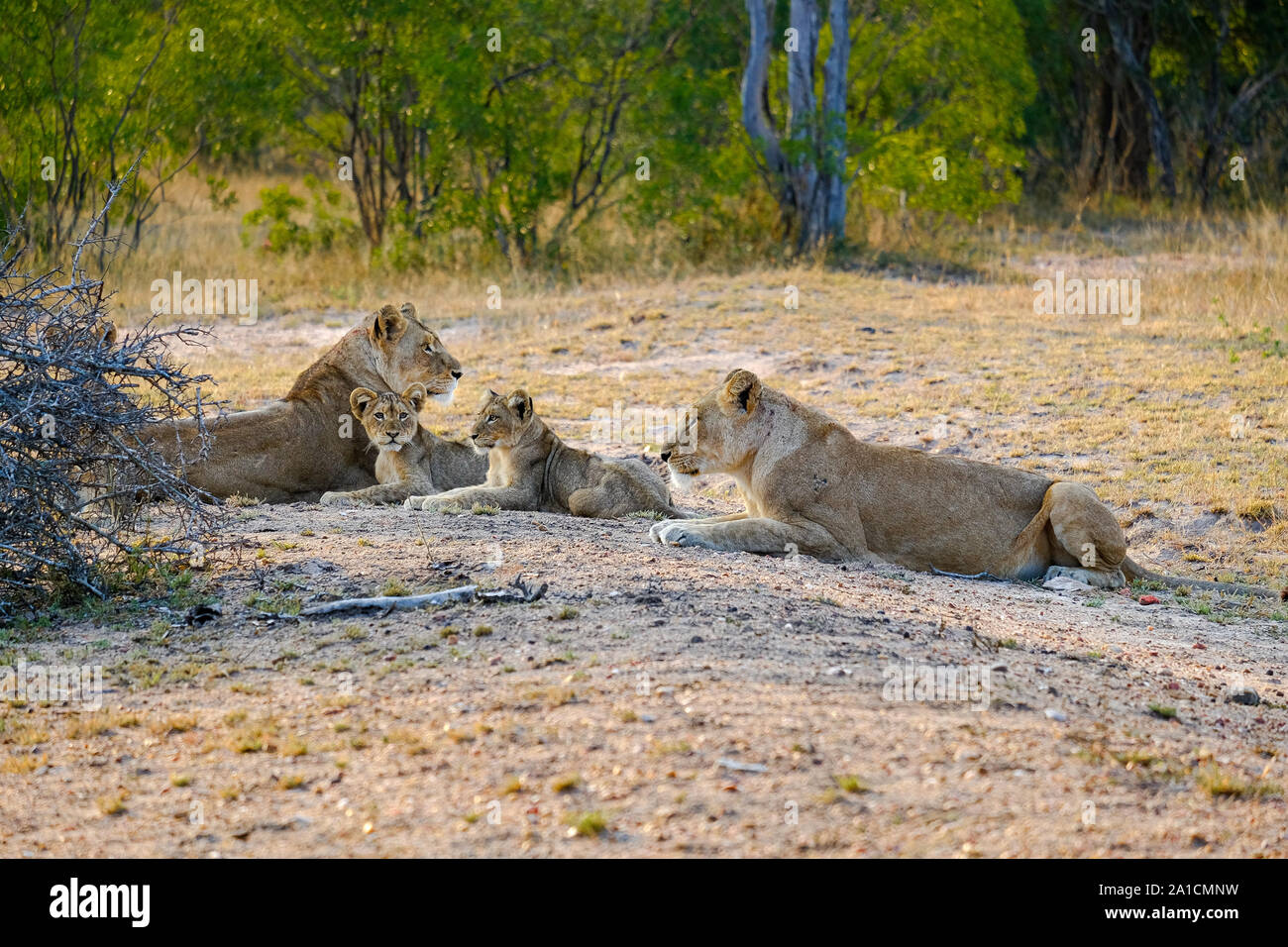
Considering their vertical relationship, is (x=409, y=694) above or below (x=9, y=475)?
below

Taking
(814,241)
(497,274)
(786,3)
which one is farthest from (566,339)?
(786,3)

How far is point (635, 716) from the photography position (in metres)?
4.92

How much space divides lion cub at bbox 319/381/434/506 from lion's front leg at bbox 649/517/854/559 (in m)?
1.97

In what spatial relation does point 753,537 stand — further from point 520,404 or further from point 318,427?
point 318,427

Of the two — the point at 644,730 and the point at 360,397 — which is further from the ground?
the point at 360,397

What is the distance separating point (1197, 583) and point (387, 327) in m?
5.37

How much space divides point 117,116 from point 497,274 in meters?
5.05

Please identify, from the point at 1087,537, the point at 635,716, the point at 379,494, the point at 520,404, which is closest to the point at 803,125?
the point at 520,404

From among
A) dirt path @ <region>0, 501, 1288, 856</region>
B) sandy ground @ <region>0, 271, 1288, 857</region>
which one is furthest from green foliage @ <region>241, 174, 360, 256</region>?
dirt path @ <region>0, 501, 1288, 856</region>

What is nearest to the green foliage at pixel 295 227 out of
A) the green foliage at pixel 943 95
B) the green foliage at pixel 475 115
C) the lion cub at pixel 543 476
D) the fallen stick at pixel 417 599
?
the green foliage at pixel 475 115

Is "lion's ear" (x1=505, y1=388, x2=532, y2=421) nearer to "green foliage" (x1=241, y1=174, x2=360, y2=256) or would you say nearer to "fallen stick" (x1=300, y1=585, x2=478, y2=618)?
"fallen stick" (x1=300, y1=585, x2=478, y2=618)

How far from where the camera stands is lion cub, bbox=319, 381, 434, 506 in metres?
9.02

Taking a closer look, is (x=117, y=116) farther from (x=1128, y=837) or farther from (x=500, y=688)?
(x=1128, y=837)

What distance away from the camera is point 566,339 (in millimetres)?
14969
